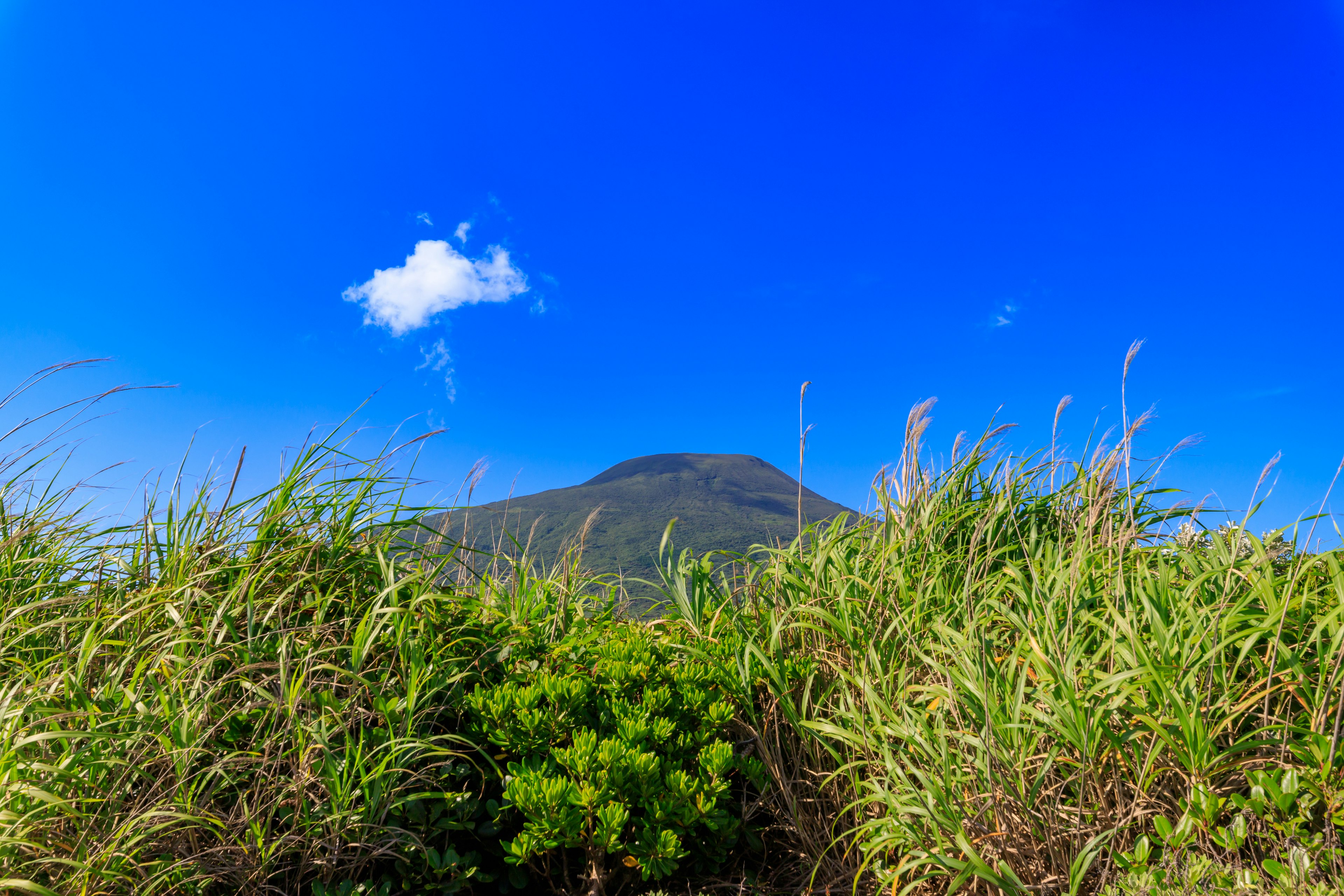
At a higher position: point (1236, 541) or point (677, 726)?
point (1236, 541)

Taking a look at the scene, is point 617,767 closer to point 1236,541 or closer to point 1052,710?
point 1052,710

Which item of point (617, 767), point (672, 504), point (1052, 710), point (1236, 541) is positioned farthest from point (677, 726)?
point (672, 504)

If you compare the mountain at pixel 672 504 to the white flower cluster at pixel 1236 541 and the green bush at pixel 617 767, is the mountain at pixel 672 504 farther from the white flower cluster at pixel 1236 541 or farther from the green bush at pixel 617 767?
the green bush at pixel 617 767

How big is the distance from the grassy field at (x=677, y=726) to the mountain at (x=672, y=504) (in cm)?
3412

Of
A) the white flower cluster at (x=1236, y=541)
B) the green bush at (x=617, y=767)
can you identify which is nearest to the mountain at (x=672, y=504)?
the white flower cluster at (x=1236, y=541)

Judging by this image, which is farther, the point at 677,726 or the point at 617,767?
the point at 677,726

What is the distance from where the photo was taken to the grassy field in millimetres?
2045

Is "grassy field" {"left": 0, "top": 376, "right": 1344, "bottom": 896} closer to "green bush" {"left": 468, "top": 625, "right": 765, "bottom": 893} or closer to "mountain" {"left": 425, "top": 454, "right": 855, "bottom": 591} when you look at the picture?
"green bush" {"left": 468, "top": 625, "right": 765, "bottom": 893}

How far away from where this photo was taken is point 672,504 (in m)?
110

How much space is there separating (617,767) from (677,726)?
1.12ft

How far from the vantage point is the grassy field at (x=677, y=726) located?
2.04 meters

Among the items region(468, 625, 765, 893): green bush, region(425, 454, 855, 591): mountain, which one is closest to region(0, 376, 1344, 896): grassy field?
region(468, 625, 765, 893): green bush

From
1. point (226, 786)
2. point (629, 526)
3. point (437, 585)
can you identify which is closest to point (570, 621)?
point (437, 585)

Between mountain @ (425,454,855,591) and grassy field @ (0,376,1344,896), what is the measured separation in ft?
112
